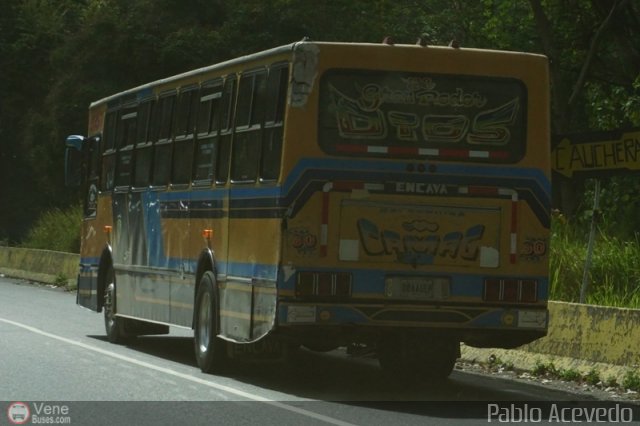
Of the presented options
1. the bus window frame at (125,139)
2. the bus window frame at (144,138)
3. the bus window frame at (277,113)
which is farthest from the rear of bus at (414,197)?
the bus window frame at (125,139)

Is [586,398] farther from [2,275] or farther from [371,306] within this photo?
[2,275]

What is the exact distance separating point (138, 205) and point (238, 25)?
21.6 meters

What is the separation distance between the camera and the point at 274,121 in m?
14.2

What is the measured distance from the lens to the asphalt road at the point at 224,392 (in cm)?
1221

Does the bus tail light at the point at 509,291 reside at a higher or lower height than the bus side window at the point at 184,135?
lower

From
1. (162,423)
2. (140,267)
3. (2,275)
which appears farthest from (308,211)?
(2,275)

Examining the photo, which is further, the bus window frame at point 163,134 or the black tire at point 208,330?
the bus window frame at point 163,134

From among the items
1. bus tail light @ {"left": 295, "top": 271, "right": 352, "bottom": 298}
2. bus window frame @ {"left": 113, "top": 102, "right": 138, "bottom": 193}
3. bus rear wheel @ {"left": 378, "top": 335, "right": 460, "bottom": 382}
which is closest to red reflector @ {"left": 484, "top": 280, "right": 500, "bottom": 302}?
bus rear wheel @ {"left": 378, "top": 335, "right": 460, "bottom": 382}

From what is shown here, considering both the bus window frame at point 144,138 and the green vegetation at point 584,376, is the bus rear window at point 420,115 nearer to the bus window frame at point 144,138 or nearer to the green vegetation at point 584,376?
the green vegetation at point 584,376

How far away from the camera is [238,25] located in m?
39.7

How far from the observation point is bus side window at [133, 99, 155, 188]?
1816 cm

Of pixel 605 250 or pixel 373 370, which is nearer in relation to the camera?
pixel 373 370

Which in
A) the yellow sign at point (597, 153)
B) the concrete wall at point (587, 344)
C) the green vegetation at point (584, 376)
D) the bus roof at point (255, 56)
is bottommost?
the green vegetation at point (584, 376)

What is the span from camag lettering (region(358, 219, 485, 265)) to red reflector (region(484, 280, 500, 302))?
0.84ft
